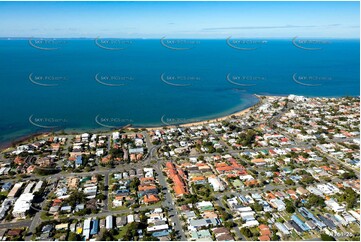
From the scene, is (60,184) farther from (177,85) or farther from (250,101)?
(177,85)

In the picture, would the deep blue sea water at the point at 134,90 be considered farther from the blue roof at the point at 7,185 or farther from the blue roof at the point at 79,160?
the blue roof at the point at 7,185

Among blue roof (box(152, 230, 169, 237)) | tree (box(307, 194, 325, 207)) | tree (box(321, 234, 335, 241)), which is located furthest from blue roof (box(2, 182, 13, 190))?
tree (box(307, 194, 325, 207))

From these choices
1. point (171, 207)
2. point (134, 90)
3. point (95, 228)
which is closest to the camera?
point (95, 228)

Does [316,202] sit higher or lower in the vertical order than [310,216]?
higher

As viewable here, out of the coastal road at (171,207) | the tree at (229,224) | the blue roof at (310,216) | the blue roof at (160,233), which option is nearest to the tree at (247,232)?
the tree at (229,224)

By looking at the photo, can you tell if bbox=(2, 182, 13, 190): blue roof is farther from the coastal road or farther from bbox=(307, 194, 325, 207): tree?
bbox=(307, 194, 325, 207): tree

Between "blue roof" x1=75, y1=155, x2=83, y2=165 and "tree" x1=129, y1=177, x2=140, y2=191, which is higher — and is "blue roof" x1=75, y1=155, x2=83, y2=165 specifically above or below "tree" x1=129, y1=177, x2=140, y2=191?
above

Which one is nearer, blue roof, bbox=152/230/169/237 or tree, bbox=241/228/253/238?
tree, bbox=241/228/253/238

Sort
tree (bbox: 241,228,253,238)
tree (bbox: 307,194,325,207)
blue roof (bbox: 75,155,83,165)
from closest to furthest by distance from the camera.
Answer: tree (bbox: 241,228,253,238), tree (bbox: 307,194,325,207), blue roof (bbox: 75,155,83,165)

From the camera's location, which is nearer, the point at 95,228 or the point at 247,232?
the point at 247,232

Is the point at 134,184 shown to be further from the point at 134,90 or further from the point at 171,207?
the point at 134,90

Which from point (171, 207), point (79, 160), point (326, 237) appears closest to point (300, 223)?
point (326, 237)
